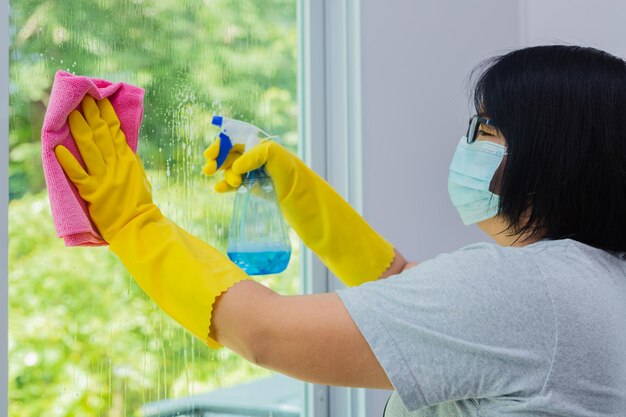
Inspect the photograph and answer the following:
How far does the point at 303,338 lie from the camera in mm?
821

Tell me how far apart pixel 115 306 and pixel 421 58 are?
1103 mm

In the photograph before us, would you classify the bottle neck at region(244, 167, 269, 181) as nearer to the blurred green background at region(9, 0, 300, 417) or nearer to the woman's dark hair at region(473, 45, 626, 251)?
the blurred green background at region(9, 0, 300, 417)

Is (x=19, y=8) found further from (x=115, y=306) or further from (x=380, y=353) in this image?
(x=380, y=353)

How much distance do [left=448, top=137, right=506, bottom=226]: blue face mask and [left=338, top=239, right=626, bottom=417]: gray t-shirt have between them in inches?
10.3

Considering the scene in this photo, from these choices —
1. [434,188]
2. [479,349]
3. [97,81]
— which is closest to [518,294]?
[479,349]

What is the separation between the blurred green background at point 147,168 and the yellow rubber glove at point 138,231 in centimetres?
17

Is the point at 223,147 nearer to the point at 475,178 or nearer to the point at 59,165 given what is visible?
the point at 59,165

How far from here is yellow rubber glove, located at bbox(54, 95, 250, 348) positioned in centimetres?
87

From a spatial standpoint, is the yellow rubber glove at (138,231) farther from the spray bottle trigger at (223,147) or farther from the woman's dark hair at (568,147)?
the woman's dark hair at (568,147)

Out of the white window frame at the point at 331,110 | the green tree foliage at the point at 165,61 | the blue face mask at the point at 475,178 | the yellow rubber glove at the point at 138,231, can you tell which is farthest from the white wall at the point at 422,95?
the yellow rubber glove at the point at 138,231

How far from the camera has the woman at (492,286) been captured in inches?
32.2

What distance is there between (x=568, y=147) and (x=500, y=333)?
29cm

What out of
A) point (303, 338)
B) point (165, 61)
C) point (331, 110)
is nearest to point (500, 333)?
point (303, 338)

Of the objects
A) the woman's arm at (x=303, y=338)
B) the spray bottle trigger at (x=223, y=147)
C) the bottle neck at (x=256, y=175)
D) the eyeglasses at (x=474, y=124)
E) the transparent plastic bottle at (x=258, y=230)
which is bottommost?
the woman's arm at (x=303, y=338)
